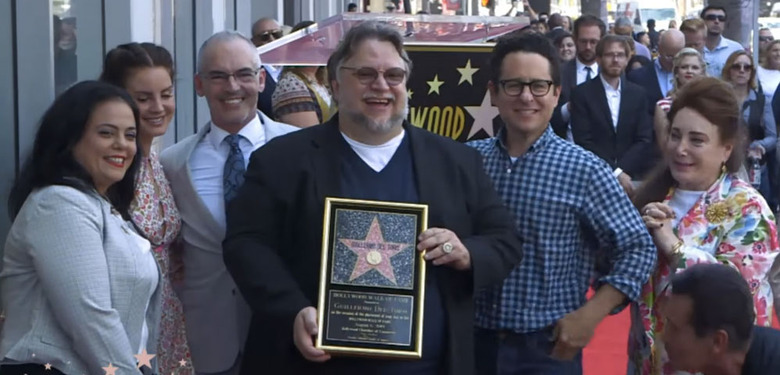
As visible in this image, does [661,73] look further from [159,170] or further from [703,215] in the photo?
[159,170]

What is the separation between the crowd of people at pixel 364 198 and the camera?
387 cm

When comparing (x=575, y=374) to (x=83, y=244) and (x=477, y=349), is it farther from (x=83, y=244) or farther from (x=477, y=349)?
(x=83, y=244)

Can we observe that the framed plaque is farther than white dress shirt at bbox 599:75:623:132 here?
No

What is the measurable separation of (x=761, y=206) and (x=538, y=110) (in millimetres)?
870

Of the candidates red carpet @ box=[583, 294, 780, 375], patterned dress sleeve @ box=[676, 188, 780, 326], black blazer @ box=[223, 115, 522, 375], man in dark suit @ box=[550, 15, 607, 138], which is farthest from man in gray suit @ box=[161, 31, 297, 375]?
man in dark suit @ box=[550, 15, 607, 138]

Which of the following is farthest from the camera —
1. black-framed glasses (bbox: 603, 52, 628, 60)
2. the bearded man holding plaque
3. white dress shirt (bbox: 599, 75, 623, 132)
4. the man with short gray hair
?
the man with short gray hair

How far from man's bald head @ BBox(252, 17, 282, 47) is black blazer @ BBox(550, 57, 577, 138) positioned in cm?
226

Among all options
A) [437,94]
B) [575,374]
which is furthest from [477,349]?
[437,94]

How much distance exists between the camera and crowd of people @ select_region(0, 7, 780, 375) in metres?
3.87

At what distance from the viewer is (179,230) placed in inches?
187

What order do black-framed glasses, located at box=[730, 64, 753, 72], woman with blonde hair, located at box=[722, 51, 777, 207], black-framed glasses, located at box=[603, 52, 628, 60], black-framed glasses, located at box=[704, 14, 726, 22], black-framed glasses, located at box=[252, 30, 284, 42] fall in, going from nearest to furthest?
1. black-framed glasses, located at box=[252, 30, 284, 42]
2. black-framed glasses, located at box=[603, 52, 628, 60]
3. woman with blonde hair, located at box=[722, 51, 777, 207]
4. black-framed glasses, located at box=[730, 64, 753, 72]
5. black-framed glasses, located at box=[704, 14, 726, 22]

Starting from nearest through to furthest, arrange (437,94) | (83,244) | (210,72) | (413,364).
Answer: (83,244)
(413,364)
(210,72)
(437,94)

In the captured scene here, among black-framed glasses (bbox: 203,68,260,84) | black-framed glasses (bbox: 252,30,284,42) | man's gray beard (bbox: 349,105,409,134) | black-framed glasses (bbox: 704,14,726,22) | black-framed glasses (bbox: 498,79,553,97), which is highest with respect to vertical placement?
black-framed glasses (bbox: 704,14,726,22)

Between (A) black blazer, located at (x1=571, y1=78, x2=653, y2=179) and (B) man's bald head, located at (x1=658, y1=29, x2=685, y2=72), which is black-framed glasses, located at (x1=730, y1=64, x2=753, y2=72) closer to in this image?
(B) man's bald head, located at (x1=658, y1=29, x2=685, y2=72)
